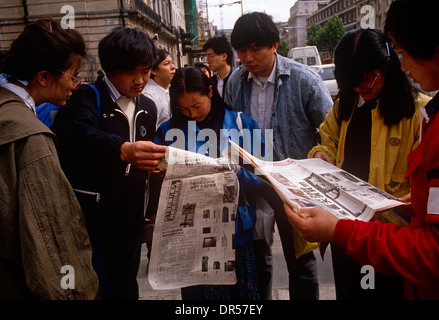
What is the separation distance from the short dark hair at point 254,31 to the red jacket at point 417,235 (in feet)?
4.37

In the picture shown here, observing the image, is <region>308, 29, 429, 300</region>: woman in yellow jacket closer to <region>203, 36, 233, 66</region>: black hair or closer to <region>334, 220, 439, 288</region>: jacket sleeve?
<region>334, 220, 439, 288</region>: jacket sleeve

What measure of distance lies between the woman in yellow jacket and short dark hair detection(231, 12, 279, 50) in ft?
2.22

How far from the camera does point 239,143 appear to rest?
1.85 meters

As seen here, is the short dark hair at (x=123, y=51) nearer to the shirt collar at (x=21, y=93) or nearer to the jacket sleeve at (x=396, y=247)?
the shirt collar at (x=21, y=93)

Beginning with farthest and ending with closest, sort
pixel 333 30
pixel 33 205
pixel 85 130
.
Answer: pixel 333 30 < pixel 85 130 < pixel 33 205

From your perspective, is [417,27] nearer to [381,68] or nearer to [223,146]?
[381,68]

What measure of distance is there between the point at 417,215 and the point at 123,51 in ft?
4.74

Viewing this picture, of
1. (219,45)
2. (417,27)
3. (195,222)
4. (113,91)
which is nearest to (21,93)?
(113,91)

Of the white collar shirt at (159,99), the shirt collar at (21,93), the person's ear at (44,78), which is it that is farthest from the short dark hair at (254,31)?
the shirt collar at (21,93)

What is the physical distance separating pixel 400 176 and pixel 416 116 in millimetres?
279

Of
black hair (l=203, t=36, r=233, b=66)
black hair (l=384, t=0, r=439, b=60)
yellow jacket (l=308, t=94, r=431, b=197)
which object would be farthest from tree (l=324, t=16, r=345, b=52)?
black hair (l=384, t=0, r=439, b=60)

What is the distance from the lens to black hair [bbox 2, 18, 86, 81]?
1.20m

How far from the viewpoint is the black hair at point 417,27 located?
2.93 ft
